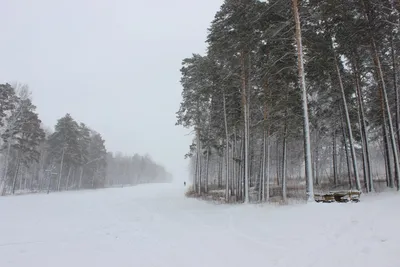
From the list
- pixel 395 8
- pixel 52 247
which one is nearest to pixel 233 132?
pixel 395 8

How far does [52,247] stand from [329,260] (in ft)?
23.9

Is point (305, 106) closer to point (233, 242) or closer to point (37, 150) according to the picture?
point (233, 242)

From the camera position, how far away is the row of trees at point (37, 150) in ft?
104

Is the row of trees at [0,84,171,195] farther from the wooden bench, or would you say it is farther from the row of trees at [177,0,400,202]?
the wooden bench

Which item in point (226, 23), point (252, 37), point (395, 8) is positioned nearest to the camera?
point (395, 8)

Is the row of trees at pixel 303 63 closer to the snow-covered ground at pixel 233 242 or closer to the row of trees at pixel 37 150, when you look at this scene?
the snow-covered ground at pixel 233 242

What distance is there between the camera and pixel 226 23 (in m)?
17.2

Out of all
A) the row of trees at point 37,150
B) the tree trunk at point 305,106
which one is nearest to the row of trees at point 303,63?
the tree trunk at point 305,106

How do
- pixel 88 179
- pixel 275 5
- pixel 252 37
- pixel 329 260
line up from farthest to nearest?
pixel 88 179 → pixel 252 37 → pixel 275 5 → pixel 329 260

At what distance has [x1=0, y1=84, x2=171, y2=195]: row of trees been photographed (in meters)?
31.7

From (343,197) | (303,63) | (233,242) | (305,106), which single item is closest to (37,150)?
(303,63)

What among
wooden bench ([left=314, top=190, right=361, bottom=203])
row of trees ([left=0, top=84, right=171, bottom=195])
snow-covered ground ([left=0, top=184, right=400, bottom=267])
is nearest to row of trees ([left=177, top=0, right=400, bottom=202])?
wooden bench ([left=314, top=190, right=361, bottom=203])

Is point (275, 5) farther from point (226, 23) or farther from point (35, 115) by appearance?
point (35, 115)

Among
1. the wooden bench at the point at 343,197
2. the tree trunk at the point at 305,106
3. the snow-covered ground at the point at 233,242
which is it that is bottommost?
the snow-covered ground at the point at 233,242
